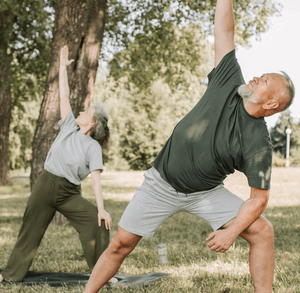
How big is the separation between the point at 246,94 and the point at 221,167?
0.54 m

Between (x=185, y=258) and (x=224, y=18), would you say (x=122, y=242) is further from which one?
(x=185, y=258)

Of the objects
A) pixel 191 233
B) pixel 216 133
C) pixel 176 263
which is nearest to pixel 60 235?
pixel 191 233

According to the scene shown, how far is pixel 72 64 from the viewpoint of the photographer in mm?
7703

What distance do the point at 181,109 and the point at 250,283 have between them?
34.1m

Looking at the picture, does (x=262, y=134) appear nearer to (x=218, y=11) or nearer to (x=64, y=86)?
(x=218, y=11)

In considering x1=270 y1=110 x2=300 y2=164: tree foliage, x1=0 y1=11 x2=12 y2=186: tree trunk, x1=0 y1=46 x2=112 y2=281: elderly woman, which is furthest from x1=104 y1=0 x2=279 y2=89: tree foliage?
x1=270 y1=110 x2=300 y2=164: tree foliage

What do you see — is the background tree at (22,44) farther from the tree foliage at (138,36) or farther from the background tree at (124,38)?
the background tree at (124,38)

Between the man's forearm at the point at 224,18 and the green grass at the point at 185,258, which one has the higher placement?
the man's forearm at the point at 224,18

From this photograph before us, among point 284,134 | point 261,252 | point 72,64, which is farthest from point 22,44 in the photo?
point 284,134

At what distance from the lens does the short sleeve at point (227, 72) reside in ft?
9.47

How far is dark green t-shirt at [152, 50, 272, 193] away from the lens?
2.59m

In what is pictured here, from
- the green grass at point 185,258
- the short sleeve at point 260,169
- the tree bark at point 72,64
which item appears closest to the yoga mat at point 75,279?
the green grass at point 185,258

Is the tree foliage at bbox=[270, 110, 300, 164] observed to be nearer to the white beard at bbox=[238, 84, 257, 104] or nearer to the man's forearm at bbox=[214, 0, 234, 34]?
the man's forearm at bbox=[214, 0, 234, 34]

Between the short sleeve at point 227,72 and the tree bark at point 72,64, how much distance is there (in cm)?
501
